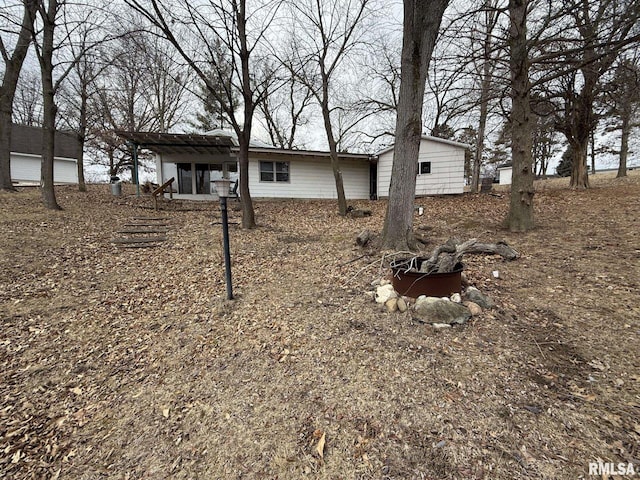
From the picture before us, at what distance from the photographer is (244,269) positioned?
4789 mm

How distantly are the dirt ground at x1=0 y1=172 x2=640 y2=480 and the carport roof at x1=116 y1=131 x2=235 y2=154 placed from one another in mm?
7137

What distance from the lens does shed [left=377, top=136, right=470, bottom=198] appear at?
1264 cm

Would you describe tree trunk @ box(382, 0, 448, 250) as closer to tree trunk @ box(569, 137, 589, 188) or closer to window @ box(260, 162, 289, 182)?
window @ box(260, 162, 289, 182)

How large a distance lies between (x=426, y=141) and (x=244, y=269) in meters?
11.3

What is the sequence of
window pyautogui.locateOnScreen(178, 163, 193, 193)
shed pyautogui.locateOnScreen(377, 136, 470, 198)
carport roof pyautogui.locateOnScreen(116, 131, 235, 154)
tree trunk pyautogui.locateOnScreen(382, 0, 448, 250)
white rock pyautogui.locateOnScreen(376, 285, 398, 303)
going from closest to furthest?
1. white rock pyautogui.locateOnScreen(376, 285, 398, 303)
2. tree trunk pyautogui.locateOnScreen(382, 0, 448, 250)
3. carport roof pyautogui.locateOnScreen(116, 131, 235, 154)
4. shed pyautogui.locateOnScreen(377, 136, 470, 198)
5. window pyautogui.locateOnScreen(178, 163, 193, 193)

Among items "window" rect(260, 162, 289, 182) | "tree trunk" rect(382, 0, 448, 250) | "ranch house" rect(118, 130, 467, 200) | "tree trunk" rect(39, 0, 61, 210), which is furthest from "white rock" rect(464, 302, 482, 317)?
"window" rect(260, 162, 289, 182)

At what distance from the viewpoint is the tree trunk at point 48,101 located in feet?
23.9

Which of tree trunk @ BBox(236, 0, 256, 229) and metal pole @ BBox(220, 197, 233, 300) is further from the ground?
tree trunk @ BBox(236, 0, 256, 229)

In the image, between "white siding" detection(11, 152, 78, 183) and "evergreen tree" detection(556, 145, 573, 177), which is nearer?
"white siding" detection(11, 152, 78, 183)

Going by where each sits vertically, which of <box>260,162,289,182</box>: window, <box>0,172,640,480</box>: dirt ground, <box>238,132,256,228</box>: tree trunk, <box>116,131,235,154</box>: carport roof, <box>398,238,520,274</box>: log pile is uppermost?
<box>116,131,235,154</box>: carport roof

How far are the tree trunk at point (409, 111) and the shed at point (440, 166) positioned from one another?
8.08 meters

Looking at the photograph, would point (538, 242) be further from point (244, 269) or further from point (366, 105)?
point (366, 105)

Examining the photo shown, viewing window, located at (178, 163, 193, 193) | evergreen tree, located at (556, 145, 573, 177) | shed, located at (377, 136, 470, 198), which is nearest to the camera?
shed, located at (377, 136, 470, 198)

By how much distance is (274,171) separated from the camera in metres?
13.7
